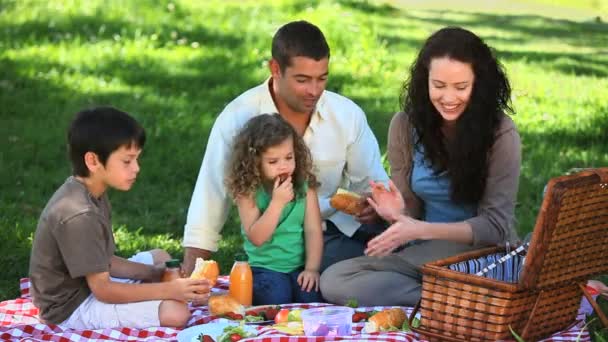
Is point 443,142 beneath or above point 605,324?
above

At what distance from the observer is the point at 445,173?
Answer: 5.32 metres

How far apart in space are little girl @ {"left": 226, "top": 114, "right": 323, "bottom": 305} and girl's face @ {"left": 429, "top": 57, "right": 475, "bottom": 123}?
0.66 metres

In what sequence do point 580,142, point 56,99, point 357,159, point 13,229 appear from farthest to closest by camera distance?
point 56,99 → point 580,142 → point 13,229 → point 357,159

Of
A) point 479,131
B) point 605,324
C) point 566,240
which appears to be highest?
point 479,131

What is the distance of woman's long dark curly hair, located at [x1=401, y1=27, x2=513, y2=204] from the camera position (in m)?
5.11

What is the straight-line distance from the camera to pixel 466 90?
509cm

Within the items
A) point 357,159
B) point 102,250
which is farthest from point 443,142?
point 102,250

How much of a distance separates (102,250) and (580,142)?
4.40m

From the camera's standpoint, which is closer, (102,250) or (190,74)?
(102,250)

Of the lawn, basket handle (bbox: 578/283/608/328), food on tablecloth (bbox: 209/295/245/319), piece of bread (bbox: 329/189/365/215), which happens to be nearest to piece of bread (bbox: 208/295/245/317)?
food on tablecloth (bbox: 209/295/245/319)

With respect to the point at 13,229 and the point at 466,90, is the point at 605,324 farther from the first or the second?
the point at 13,229

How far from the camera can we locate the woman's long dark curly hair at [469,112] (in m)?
5.11

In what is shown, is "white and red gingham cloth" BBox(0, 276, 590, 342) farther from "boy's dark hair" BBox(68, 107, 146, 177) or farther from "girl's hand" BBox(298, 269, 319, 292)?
"boy's dark hair" BBox(68, 107, 146, 177)

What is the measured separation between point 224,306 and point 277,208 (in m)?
0.48
